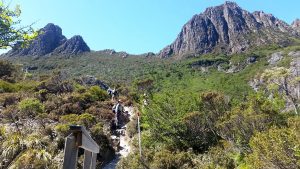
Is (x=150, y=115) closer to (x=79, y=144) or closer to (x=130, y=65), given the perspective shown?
(x=79, y=144)

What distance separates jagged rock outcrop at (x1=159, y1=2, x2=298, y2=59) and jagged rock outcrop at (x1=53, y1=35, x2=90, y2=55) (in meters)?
32.0

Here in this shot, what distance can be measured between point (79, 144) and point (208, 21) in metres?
164

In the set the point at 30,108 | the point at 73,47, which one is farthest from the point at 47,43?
the point at 30,108

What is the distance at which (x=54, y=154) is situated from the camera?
43.9 ft

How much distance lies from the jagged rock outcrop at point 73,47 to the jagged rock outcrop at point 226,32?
31964mm

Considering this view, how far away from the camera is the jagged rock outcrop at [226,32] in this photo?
13125 centimetres

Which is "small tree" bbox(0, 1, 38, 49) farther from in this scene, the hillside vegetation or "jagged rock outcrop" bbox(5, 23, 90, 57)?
"jagged rock outcrop" bbox(5, 23, 90, 57)

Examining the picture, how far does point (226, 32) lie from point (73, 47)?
Result: 64213 millimetres

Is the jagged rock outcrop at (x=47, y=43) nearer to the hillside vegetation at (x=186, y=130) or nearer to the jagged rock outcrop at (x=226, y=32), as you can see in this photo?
the jagged rock outcrop at (x=226, y=32)

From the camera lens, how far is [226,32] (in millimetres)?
151375

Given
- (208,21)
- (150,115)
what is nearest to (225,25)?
(208,21)

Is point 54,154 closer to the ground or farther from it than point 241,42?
closer to the ground

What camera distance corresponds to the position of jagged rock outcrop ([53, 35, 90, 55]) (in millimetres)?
124812

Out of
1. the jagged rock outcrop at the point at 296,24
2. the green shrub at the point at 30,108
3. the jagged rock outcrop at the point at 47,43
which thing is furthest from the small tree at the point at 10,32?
the jagged rock outcrop at the point at 296,24
